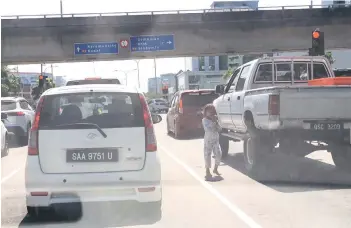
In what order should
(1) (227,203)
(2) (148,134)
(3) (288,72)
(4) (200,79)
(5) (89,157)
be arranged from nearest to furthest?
(5) (89,157), (2) (148,134), (1) (227,203), (3) (288,72), (4) (200,79)

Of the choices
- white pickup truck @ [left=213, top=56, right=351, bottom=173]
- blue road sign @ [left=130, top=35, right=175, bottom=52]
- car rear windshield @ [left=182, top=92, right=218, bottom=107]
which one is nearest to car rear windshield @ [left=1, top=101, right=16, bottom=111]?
car rear windshield @ [left=182, top=92, right=218, bottom=107]

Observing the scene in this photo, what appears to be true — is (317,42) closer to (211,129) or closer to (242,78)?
(242,78)

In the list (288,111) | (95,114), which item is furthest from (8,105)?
(95,114)

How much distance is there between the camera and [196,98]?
18875 millimetres

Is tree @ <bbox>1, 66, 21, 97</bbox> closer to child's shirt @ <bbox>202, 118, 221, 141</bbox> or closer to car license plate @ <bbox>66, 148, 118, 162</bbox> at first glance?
child's shirt @ <bbox>202, 118, 221, 141</bbox>

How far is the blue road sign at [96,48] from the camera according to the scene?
106 feet

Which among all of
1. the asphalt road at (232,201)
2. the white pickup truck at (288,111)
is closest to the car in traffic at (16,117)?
the asphalt road at (232,201)

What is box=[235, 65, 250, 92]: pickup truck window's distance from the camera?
11145 millimetres

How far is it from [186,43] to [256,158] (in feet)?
78.1

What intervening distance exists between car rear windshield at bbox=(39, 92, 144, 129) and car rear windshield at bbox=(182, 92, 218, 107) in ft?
39.5

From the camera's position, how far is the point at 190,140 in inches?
707

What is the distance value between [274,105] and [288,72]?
2.70 m

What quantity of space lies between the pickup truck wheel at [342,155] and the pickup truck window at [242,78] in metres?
2.30

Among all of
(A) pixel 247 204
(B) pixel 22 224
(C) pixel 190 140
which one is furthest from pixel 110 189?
(C) pixel 190 140
